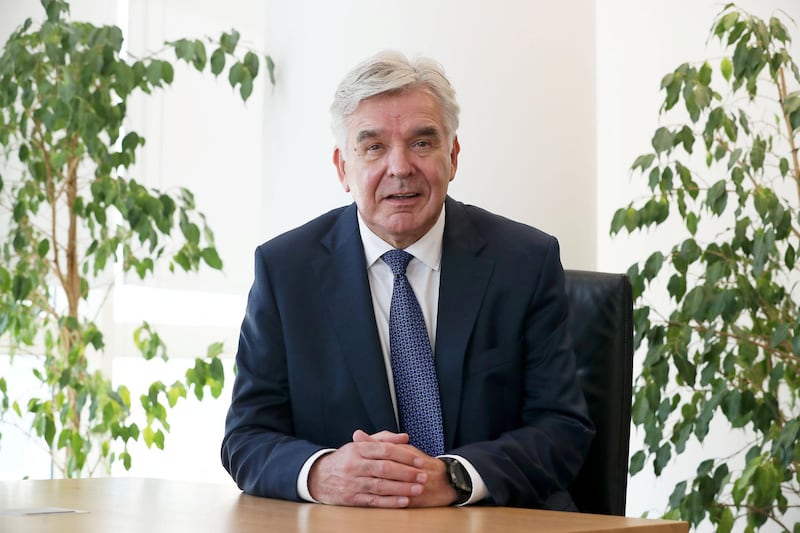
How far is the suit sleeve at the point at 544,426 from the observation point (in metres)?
1.71

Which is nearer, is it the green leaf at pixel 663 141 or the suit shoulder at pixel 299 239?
the suit shoulder at pixel 299 239

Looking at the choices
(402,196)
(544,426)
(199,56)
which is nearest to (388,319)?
(402,196)

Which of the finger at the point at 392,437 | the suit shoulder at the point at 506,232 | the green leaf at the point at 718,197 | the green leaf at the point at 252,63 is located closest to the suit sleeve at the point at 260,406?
the finger at the point at 392,437

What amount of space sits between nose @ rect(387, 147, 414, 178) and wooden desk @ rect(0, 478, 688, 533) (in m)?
0.68

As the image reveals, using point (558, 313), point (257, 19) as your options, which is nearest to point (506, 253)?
point (558, 313)

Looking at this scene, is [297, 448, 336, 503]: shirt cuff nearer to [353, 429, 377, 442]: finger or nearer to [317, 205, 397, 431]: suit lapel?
[353, 429, 377, 442]: finger

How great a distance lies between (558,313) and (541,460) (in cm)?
30

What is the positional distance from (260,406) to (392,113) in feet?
2.01

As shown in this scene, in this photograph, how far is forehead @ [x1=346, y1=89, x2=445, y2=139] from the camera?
79.7 inches

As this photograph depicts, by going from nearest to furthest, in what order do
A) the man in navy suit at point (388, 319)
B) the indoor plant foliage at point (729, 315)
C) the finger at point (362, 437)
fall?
1. the finger at point (362, 437)
2. the man in navy suit at point (388, 319)
3. the indoor plant foliage at point (729, 315)

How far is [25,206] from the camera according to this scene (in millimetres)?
3318

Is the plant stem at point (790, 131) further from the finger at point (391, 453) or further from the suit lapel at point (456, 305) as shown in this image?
the finger at point (391, 453)

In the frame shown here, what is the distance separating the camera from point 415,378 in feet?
6.35

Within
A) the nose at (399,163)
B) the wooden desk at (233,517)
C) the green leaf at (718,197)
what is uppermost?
the green leaf at (718,197)
